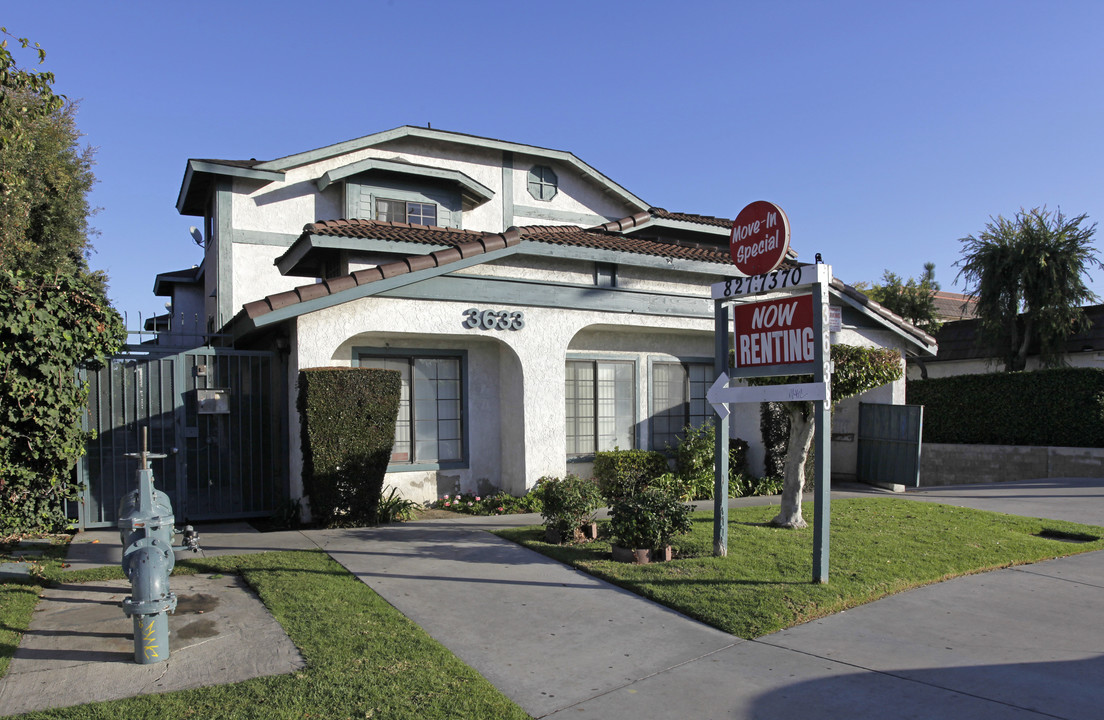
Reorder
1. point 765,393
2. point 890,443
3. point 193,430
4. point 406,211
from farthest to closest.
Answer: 1. point 406,211
2. point 890,443
3. point 193,430
4. point 765,393

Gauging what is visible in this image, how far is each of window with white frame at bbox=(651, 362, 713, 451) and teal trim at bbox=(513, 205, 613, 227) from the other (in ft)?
22.6

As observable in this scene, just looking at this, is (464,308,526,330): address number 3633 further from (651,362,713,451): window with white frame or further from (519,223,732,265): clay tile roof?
(651,362,713,451): window with white frame

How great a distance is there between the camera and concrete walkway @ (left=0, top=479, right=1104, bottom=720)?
14.2ft

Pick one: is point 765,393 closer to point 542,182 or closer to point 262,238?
point 262,238

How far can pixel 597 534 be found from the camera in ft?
28.6

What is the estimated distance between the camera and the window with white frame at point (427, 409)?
11188 mm

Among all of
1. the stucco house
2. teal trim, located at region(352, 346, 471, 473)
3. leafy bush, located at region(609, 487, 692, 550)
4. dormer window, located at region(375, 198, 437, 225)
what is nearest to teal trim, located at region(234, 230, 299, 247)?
the stucco house

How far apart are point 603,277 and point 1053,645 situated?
8.18 meters

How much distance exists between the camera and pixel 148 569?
4.86 meters

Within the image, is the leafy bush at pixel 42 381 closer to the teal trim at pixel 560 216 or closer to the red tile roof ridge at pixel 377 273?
the red tile roof ridge at pixel 377 273

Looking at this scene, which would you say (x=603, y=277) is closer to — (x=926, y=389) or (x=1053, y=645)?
(x=1053, y=645)

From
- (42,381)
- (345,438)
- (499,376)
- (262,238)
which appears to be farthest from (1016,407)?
(42,381)

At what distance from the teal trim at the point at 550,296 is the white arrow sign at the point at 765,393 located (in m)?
4.45

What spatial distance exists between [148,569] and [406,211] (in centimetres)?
1249
